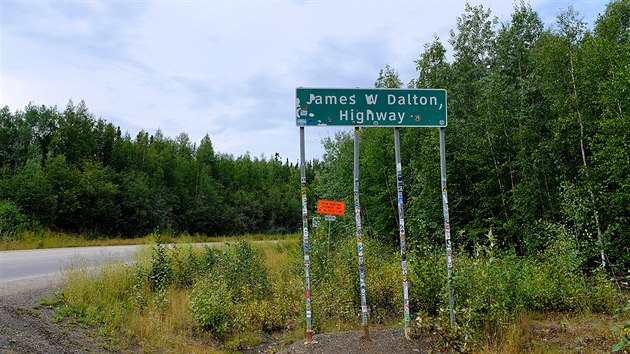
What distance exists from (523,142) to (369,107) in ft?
36.6

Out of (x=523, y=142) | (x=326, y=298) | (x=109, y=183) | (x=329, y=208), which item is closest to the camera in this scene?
(x=326, y=298)

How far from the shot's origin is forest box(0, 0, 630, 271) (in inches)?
488

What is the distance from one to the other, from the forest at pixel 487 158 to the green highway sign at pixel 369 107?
66.7 inches

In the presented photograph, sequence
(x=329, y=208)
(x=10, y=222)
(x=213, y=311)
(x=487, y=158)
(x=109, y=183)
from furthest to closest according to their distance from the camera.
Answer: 1. (x=109, y=183)
2. (x=10, y=222)
3. (x=487, y=158)
4. (x=329, y=208)
5. (x=213, y=311)

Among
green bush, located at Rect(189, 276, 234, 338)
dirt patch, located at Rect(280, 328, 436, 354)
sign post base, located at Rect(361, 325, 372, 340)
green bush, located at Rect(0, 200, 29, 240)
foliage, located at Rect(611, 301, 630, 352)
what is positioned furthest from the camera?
green bush, located at Rect(0, 200, 29, 240)

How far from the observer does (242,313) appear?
7863 millimetres

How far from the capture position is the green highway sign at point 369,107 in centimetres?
631

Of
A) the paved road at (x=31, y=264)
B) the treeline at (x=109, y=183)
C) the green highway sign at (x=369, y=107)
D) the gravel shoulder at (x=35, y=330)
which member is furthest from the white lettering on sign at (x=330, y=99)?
the treeline at (x=109, y=183)

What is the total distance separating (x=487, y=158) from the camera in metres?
17.1

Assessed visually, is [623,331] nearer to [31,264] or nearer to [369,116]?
[369,116]

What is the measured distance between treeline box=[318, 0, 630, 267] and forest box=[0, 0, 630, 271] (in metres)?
0.06

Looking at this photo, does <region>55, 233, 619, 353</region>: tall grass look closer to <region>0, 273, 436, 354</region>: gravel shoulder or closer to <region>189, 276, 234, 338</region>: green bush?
<region>189, 276, 234, 338</region>: green bush

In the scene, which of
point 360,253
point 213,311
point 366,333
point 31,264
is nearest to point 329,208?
point 213,311

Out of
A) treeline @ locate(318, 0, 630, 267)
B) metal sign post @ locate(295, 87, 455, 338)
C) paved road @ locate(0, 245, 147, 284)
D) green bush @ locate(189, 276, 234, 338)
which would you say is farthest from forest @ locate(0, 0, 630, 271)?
paved road @ locate(0, 245, 147, 284)
